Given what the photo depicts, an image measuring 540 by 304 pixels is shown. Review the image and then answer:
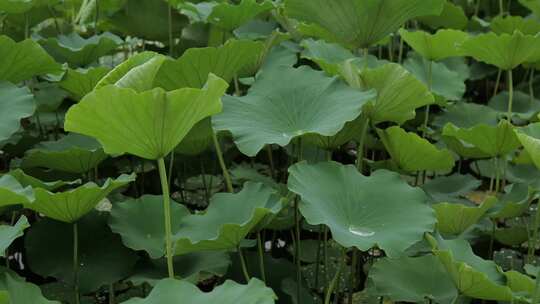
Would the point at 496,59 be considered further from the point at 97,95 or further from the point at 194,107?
the point at 97,95

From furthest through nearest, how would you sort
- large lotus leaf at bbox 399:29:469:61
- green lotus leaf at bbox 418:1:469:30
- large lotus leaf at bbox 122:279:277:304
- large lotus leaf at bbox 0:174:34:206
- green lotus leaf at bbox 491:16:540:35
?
green lotus leaf at bbox 418:1:469:30 → green lotus leaf at bbox 491:16:540:35 → large lotus leaf at bbox 399:29:469:61 → large lotus leaf at bbox 0:174:34:206 → large lotus leaf at bbox 122:279:277:304

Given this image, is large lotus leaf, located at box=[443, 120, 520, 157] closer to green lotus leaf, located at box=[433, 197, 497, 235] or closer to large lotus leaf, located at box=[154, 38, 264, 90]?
green lotus leaf, located at box=[433, 197, 497, 235]

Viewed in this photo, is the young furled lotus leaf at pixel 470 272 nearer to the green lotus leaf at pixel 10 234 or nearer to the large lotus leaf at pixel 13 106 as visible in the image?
the green lotus leaf at pixel 10 234

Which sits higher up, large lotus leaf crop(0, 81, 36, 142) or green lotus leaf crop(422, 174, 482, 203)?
large lotus leaf crop(0, 81, 36, 142)

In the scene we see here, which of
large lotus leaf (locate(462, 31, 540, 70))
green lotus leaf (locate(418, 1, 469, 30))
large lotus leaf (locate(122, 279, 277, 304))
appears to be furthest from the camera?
green lotus leaf (locate(418, 1, 469, 30))

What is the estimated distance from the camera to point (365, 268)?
1914 millimetres

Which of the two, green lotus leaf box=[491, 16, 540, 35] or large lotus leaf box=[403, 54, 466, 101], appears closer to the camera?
large lotus leaf box=[403, 54, 466, 101]

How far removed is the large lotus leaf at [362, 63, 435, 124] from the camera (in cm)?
151

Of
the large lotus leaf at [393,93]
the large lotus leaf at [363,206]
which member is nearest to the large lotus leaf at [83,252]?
the large lotus leaf at [363,206]

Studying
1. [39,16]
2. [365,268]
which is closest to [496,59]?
[365,268]

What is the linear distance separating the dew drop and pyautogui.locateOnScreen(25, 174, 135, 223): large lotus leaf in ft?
1.21

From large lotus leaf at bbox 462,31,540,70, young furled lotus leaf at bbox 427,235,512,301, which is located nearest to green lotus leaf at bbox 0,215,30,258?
young furled lotus leaf at bbox 427,235,512,301

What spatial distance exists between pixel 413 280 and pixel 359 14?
0.52 metres

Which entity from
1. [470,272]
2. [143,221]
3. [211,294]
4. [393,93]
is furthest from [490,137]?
[211,294]
